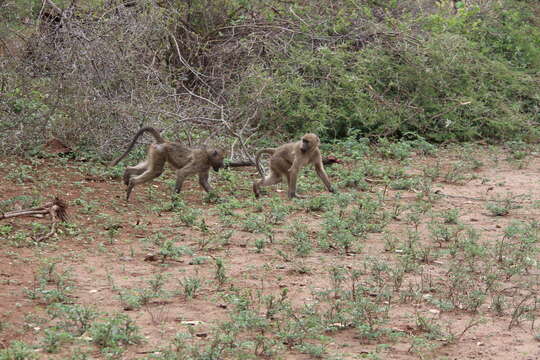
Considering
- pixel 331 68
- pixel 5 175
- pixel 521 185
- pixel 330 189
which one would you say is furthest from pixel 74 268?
pixel 331 68

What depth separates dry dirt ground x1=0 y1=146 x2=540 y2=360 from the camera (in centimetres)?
540

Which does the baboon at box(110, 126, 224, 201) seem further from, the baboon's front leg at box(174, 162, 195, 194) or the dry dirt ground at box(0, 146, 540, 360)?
the dry dirt ground at box(0, 146, 540, 360)

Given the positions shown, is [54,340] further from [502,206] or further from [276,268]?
[502,206]

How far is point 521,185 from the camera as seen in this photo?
449 inches

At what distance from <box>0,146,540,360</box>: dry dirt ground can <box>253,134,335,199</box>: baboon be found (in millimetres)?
224

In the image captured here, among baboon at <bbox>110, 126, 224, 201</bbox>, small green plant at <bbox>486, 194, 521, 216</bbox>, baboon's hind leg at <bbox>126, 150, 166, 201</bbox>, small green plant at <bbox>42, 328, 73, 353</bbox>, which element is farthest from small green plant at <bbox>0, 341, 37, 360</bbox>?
small green plant at <bbox>486, 194, 521, 216</bbox>

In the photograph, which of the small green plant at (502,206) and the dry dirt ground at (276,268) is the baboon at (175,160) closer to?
the dry dirt ground at (276,268)

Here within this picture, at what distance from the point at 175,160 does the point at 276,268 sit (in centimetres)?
330

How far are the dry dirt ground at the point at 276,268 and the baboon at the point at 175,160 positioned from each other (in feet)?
0.95

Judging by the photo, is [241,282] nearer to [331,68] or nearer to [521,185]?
[521,185]

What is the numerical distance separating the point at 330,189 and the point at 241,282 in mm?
4125

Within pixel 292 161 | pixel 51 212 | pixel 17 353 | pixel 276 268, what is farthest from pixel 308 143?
pixel 17 353

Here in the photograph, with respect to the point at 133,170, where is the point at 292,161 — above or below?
above

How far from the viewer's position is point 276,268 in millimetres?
7152
